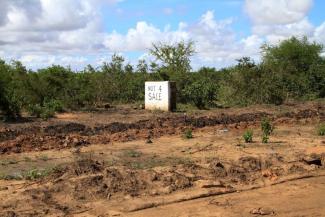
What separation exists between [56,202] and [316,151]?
6.46 meters

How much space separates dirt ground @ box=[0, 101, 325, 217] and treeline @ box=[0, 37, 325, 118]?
7.40 meters

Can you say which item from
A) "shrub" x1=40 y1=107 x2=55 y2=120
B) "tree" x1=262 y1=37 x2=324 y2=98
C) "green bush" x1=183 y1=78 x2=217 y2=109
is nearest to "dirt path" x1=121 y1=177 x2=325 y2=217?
"shrub" x1=40 y1=107 x2=55 y2=120

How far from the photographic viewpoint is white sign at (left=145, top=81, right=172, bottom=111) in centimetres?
2388

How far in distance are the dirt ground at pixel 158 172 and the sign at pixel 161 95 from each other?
7.32 m

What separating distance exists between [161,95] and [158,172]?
49.9 feet

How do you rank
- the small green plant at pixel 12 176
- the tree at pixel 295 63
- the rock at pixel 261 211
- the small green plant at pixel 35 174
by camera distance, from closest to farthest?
the rock at pixel 261 211, the small green plant at pixel 35 174, the small green plant at pixel 12 176, the tree at pixel 295 63

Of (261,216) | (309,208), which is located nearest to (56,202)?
(261,216)

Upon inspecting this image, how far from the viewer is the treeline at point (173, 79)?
2391cm

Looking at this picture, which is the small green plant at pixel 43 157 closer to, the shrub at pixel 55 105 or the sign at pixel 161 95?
the shrub at pixel 55 105

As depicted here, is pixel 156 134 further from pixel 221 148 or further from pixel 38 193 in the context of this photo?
pixel 38 193

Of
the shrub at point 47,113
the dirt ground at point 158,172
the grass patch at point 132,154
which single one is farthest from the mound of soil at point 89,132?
the shrub at point 47,113

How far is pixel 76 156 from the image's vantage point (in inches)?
456

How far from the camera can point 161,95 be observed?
79.6 ft

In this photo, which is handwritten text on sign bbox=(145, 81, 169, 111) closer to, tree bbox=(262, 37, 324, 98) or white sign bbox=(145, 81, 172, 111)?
white sign bbox=(145, 81, 172, 111)
